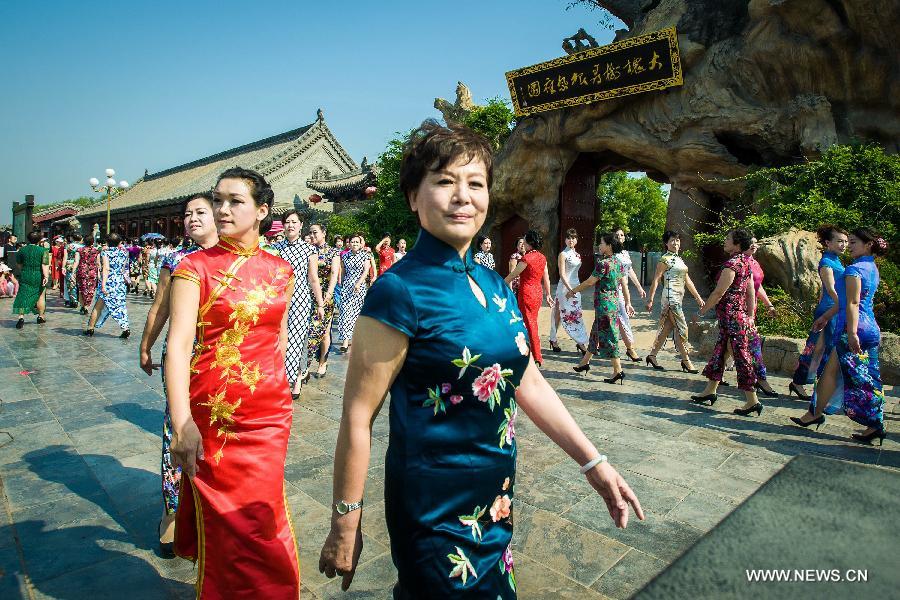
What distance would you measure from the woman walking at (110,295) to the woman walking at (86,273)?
85.1 inches

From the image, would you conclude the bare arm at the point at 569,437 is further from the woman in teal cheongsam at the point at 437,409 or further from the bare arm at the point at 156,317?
the bare arm at the point at 156,317

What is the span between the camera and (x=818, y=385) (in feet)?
15.8

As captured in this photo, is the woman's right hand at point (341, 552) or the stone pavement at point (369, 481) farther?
the stone pavement at point (369, 481)

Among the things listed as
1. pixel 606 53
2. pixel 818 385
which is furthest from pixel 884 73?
pixel 818 385

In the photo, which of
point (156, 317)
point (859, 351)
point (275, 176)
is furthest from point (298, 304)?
point (275, 176)

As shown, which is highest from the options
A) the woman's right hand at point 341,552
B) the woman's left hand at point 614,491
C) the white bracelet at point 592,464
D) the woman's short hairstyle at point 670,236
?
→ the woman's short hairstyle at point 670,236

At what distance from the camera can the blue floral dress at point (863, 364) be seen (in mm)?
4426

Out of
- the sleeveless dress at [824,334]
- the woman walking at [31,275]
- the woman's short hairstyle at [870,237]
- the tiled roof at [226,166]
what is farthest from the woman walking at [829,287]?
the tiled roof at [226,166]

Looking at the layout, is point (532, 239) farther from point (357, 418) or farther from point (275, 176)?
point (275, 176)

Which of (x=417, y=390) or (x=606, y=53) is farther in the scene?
(x=606, y=53)

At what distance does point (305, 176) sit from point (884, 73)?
98.2ft

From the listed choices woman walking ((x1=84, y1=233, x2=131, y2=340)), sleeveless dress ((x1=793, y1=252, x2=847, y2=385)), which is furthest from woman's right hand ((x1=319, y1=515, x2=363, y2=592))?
woman walking ((x1=84, y1=233, x2=131, y2=340))

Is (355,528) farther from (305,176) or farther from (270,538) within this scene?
(305,176)

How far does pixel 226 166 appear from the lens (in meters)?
37.9
